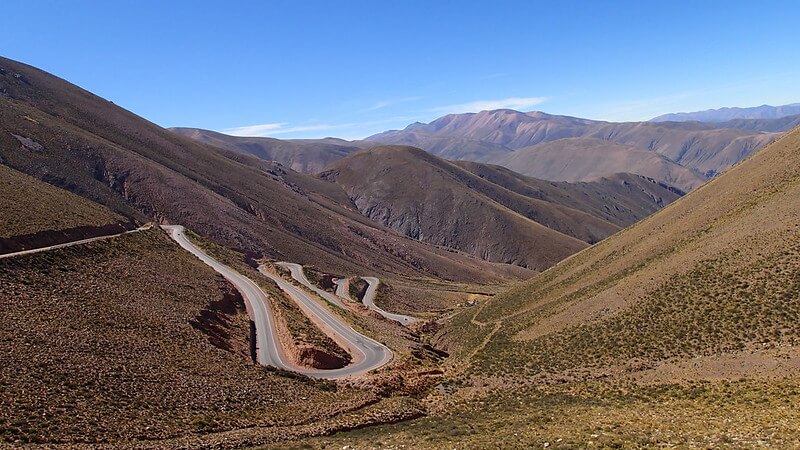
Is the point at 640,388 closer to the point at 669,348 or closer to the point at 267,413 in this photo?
the point at 669,348

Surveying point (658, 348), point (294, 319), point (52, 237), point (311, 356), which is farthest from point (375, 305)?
point (658, 348)

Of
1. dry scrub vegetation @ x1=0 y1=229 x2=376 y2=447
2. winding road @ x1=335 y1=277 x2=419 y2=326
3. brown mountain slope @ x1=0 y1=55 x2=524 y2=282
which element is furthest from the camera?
brown mountain slope @ x1=0 y1=55 x2=524 y2=282

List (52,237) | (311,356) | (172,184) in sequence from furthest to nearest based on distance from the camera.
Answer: (172,184), (52,237), (311,356)

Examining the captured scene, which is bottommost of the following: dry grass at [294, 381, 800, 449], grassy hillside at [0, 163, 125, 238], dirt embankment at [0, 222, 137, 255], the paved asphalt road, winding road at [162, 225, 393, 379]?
the paved asphalt road

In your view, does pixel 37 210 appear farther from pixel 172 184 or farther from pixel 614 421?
pixel 172 184

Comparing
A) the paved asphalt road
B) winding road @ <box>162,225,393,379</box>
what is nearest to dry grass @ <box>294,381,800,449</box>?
winding road @ <box>162,225,393,379</box>

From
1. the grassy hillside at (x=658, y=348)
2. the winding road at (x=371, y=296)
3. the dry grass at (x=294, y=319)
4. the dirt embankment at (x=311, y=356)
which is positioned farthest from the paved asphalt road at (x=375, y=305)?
the dirt embankment at (x=311, y=356)

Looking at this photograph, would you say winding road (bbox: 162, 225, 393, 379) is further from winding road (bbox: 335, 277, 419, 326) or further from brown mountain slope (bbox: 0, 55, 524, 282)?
brown mountain slope (bbox: 0, 55, 524, 282)
